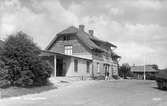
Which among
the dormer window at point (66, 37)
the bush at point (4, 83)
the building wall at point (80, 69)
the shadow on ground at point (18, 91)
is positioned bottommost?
the shadow on ground at point (18, 91)

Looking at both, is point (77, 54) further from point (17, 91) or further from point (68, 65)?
point (17, 91)

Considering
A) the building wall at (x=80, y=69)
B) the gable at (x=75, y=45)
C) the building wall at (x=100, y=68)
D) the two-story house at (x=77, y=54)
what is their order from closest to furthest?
the building wall at (x=80, y=69) < the two-story house at (x=77, y=54) < the gable at (x=75, y=45) < the building wall at (x=100, y=68)

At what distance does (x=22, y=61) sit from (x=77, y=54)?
1818 cm

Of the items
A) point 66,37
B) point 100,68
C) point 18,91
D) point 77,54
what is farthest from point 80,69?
point 18,91

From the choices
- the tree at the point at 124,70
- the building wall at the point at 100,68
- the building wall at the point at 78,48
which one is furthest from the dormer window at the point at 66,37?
the tree at the point at 124,70

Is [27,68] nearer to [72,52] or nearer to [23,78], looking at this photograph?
[23,78]

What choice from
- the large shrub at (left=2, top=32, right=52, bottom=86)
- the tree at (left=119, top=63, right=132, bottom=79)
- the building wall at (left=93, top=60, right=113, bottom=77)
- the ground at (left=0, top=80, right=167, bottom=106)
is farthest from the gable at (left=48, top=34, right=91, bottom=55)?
the ground at (left=0, top=80, right=167, bottom=106)

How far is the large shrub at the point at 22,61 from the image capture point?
16125 millimetres

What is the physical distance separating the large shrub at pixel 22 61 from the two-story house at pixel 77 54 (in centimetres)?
1035

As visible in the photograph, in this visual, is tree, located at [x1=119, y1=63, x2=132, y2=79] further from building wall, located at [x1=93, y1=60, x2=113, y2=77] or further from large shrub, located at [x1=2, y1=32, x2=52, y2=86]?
large shrub, located at [x1=2, y1=32, x2=52, y2=86]

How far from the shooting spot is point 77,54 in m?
34.3

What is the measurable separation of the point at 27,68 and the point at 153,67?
6001 centimetres

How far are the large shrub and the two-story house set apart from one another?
33.9ft

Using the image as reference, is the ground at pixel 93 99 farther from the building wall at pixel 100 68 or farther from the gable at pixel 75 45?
the building wall at pixel 100 68
